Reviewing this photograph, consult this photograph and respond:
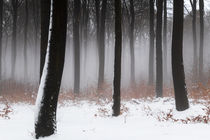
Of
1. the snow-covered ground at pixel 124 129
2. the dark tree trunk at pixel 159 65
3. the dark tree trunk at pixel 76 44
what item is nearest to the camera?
the snow-covered ground at pixel 124 129

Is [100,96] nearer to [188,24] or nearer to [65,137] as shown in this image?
[65,137]

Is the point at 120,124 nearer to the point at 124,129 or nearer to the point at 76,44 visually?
the point at 124,129

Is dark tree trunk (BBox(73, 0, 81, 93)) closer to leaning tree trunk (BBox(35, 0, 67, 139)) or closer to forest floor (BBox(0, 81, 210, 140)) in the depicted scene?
forest floor (BBox(0, 81, 210, 140))

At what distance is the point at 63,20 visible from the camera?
606cm

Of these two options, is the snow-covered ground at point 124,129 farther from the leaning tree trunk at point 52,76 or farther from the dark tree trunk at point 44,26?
the dark tree trunk at point 44,26

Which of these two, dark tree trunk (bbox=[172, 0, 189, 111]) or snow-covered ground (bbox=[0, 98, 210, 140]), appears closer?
snow-covered ground (bbox=[0, 98, 210, 140])

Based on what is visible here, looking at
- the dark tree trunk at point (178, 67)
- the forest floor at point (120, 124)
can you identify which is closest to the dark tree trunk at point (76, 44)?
the forest floor at point (120, 124)

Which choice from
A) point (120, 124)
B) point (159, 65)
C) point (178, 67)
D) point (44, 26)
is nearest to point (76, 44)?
point (159, 65)

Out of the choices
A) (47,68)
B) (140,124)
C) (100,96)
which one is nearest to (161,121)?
(140,124)

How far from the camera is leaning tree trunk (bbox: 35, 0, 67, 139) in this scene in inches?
230

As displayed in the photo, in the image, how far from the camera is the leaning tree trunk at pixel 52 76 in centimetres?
584

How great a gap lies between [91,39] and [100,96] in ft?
103

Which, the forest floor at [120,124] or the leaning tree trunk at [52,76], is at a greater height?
the leaning tree trunk at [52,76]

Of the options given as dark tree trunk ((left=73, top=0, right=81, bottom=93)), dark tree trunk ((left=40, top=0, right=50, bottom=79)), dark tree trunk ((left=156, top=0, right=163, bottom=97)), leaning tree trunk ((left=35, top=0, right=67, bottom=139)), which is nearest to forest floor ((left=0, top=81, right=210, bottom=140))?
leaning tree trunk ((left=35, top=0, right=67, bottom=139))
